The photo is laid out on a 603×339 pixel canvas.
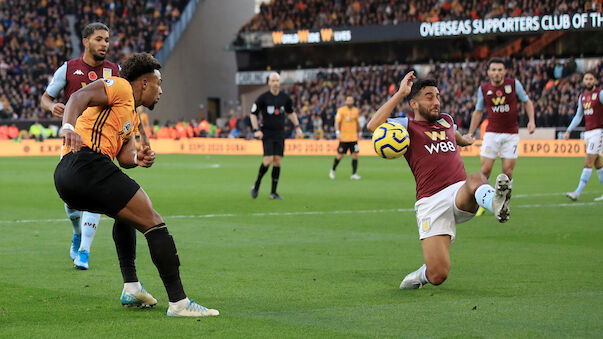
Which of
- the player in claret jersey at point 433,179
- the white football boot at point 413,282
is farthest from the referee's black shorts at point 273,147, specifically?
the white football boot at point 413,282

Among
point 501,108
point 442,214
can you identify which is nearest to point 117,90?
point 442,214

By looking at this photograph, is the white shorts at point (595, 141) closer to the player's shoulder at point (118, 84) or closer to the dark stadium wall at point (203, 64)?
the player's shoulder at point (118, 84)

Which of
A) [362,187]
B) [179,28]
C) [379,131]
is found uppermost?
[179,28]

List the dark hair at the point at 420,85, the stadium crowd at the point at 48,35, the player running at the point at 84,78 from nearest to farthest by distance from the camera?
the dark hair at the point at 420,85 → the player running at the point at 84,78 → the stadium crowd at the point at 48,35

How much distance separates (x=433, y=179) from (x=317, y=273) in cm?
167

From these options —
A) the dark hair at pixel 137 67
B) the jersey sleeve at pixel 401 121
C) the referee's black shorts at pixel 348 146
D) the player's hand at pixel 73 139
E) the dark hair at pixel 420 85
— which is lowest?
the referee's black shorts at pixel 348 146

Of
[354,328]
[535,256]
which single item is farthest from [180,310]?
[535,256]

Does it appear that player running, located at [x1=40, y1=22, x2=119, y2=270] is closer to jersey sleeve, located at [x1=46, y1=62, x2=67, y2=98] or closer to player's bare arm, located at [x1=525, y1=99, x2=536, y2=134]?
jersey sleeve, located at [x1=46, y1=62, x2=67, y2=98]

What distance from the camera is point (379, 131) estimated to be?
296 inches

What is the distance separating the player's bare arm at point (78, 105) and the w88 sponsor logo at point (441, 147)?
296 cm

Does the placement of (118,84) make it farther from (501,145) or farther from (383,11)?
(383,11)

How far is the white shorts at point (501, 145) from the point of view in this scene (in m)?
14.9

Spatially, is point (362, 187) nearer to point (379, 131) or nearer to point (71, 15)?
point (379, 131)

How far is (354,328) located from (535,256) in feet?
14.3
